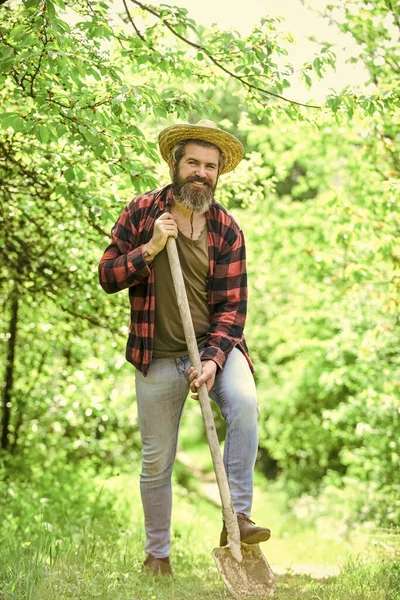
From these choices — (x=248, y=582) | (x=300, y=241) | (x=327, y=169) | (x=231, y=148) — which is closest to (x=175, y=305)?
(x=231, y=148)

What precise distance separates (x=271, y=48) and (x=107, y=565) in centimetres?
328

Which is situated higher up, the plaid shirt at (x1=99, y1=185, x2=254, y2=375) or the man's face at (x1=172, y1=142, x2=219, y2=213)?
the man's face at (x1=172, y1=142, x2=219, y2=213)

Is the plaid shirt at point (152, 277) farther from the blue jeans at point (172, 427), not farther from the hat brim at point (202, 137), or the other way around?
the hat brim at point (202, 137)

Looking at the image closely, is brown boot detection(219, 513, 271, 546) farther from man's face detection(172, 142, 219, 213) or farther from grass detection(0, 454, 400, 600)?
man's face detection(172, 142, 219, 213)

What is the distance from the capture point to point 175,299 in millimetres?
3934

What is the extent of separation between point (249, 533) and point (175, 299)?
1.21 meters

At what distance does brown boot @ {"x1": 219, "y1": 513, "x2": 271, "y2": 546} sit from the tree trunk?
433 cm

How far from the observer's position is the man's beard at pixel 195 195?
387 centimetres

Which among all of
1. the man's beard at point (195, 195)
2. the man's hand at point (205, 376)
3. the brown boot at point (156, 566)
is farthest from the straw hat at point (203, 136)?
the brown boot at point (156, 566)

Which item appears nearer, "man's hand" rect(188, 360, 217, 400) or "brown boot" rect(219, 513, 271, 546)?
"brown boot" rect(219, 513, 271, 546)

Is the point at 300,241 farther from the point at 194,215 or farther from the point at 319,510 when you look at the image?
the point at 194,215

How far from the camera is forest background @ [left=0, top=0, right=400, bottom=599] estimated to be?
166 inches

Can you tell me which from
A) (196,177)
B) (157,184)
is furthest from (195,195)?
(157,184)

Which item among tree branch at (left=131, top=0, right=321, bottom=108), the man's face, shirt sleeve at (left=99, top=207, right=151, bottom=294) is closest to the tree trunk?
tree branch at (left=131, top=0, right=321, bottom=108)
